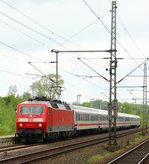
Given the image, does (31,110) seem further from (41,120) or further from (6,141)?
(6,141)

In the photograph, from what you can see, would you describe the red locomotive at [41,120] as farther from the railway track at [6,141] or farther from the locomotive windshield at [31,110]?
the railway track at [6,141]

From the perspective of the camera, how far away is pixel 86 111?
161ft

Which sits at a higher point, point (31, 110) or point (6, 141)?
point (31, 110)

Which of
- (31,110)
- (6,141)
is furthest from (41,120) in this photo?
(6,141)

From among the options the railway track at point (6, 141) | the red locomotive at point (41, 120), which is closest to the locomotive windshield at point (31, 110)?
the red locomotive at point (41, 120)

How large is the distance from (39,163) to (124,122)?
62.2 m

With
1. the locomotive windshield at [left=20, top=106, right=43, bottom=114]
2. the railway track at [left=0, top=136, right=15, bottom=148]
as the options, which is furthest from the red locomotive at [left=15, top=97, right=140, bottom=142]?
the railway track at [left=0, top=136, right=15, bottom=148]

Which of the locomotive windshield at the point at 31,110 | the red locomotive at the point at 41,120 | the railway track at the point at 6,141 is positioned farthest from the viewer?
the locomotive windshield at the point at 31,110

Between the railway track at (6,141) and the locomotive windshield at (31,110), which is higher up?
the locomotive windshield at (31,110)

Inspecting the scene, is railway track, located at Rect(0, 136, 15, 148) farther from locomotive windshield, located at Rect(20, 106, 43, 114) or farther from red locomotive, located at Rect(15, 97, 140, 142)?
locomotive windshield, located at Rect(20, 106, 43, 114)

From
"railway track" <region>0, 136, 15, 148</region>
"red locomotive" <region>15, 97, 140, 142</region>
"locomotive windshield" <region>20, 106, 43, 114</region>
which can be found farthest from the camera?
"locomotive windshield" <region>20, 106, 43, 114</region>

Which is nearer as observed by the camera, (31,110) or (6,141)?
(6,141)

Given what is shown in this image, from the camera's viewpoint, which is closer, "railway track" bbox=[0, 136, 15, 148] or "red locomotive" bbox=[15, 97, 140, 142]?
"railway track" bbox=[0, 136, 15, 148]

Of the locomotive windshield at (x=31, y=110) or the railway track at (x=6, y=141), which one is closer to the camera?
the railway track at (x=6, y=141)
